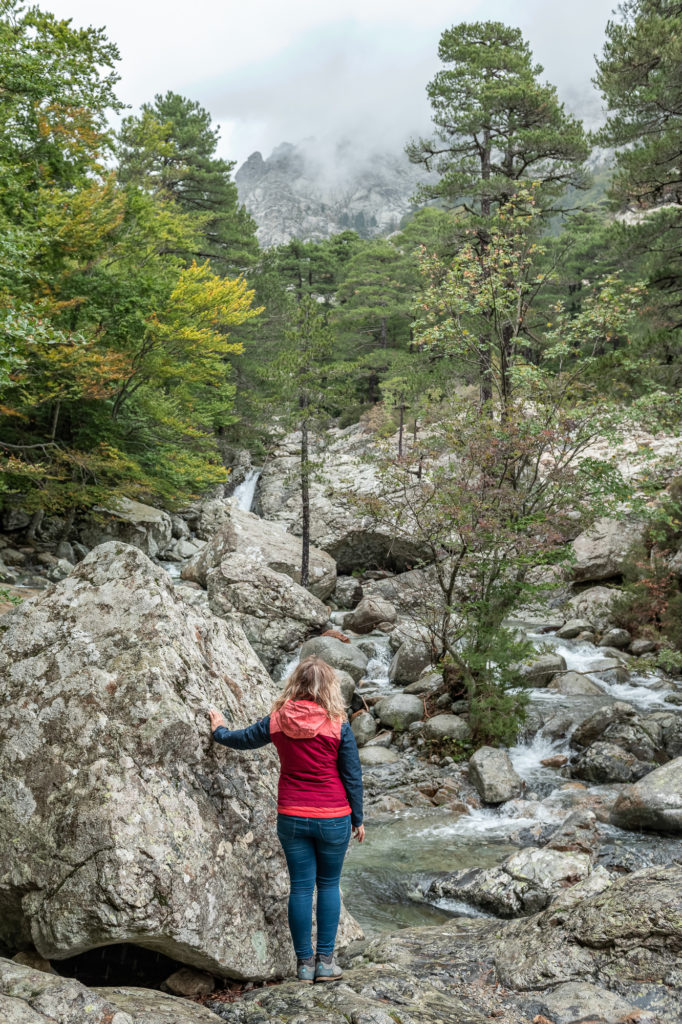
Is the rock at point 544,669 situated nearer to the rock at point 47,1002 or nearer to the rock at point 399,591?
the rock at point 399,591

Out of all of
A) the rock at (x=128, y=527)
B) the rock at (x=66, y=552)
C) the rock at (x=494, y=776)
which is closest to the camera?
the rock at (x=494, y=776)

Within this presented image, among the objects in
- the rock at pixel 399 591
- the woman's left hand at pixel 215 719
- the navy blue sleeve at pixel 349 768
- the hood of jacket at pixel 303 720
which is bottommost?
the rock at pixel 399 591

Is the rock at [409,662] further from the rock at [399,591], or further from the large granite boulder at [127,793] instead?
the large granite boulder at [127,793]

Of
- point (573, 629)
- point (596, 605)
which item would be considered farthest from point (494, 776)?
point (596, 605)

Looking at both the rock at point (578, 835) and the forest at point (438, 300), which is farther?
the forest at point (438, 300)

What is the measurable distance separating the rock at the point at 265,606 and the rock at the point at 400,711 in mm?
3712

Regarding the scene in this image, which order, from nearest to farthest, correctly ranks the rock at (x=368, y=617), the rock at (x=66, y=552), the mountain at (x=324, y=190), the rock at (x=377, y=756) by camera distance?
1. the rock at (x=377, y=756)
2. the rock at (x=66, y=552)
3. the rock at (x=368, y=617)
4. the mountain at (x=324, y=190)

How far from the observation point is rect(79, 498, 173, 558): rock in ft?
56.4

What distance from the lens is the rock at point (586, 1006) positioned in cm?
313

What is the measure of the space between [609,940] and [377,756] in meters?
6.00

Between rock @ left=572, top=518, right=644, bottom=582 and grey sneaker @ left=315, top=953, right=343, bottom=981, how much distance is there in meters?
14.4

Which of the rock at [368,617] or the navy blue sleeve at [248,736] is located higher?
the navy blue sleeve at [248,736]

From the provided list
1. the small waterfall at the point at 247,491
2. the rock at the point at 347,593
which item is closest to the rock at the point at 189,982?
the rock at the point at 347,593

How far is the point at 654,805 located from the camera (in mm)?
6625
